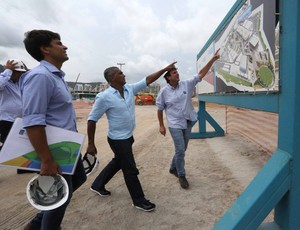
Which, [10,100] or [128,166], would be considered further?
[10,100]

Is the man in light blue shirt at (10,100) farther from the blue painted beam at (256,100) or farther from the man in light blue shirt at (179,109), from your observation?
the blue painted beam at (256,100)

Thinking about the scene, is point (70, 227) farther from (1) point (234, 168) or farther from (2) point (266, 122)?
(2) point (266, 122)

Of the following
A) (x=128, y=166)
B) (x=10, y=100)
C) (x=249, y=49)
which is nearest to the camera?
(x=249, y=49)

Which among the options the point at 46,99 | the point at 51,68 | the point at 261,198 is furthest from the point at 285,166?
the point at 51,68

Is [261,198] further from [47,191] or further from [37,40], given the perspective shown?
[37,40]

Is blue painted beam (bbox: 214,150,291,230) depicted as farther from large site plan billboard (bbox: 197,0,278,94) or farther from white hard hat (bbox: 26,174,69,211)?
white hard hat (bbox: 26,174,69,211)

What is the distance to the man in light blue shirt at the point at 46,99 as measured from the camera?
1867mm

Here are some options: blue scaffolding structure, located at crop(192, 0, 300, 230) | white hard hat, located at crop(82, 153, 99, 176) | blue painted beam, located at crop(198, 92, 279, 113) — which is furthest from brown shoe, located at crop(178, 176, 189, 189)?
blue scaffolding structure, located at crop(192, 0, 300, 230)

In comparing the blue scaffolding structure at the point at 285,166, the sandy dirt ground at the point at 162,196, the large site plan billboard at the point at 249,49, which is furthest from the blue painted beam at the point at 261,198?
the sandy dirt ground at the point at 162,196

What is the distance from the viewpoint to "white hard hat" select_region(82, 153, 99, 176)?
9.57 feet

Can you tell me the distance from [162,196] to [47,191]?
75.9 inches

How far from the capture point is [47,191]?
2.09m

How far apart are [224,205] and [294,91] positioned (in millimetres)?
1924

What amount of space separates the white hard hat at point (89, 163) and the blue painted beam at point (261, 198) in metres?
1.53
